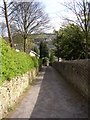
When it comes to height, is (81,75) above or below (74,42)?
below

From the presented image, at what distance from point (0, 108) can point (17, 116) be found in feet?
2.20

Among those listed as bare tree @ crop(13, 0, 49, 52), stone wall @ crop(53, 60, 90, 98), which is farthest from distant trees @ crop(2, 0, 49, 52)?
stone wall @ crop(53, 60, 90, 98)

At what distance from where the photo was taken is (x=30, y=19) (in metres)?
21.3

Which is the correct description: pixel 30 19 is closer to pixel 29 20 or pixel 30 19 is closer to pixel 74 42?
pixel 29 20

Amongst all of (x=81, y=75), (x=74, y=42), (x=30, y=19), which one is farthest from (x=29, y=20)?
(x=81, y=75)

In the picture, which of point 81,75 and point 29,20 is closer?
point 81,75

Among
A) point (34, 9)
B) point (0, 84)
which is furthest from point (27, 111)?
point (34, 9)

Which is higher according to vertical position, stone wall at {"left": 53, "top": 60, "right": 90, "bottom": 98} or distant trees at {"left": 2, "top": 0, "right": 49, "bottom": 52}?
distant trees at {"left": 2, "top": 0, "right": 49, "bottom": 52}

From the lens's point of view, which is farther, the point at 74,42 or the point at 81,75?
the point at 74,42

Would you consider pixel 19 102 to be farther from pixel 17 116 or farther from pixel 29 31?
pixel 29 31

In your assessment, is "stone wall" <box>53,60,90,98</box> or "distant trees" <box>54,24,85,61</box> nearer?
"stone wall" <box>53,60,90,98</box>

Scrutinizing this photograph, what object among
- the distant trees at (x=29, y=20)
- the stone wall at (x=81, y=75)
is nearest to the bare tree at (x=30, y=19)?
the distant trees at (x=29, y=20)

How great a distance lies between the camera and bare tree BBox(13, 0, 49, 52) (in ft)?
66.0

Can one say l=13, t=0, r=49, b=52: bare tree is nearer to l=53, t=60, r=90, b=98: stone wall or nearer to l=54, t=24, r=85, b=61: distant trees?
l=54, t=24, r=85, b=61: distant trees
